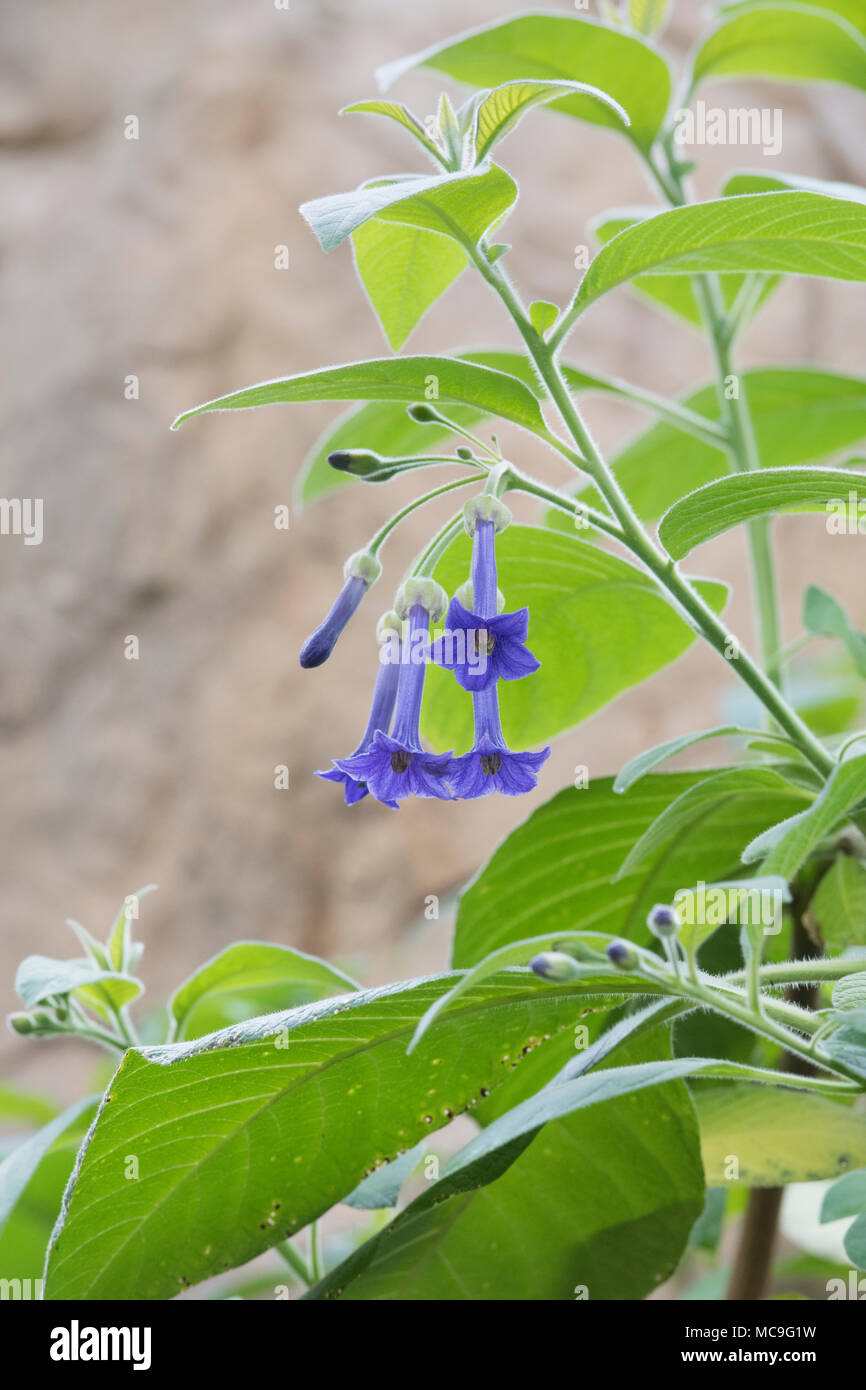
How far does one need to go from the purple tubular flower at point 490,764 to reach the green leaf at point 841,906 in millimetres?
Result: 232

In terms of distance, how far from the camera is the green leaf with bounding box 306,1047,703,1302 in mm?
540

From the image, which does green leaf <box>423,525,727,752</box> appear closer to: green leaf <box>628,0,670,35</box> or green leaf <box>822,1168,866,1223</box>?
green leaf <box>822,1168,866,1223</box>

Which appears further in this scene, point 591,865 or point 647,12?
point 647,12

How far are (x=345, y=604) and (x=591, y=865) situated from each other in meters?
0.21

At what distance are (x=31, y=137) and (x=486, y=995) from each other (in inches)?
139

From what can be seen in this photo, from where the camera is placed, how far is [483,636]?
0.49 m

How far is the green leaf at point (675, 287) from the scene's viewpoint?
78 centimetres

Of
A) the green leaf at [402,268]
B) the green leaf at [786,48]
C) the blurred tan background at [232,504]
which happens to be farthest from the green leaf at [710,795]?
the blurred tan background at [232,504]

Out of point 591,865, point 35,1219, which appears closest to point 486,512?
point 591,865

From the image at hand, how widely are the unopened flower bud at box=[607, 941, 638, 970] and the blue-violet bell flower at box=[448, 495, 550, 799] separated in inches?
4.5

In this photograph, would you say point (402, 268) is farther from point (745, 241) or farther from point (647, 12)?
point (647, 12)

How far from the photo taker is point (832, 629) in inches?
25.4
